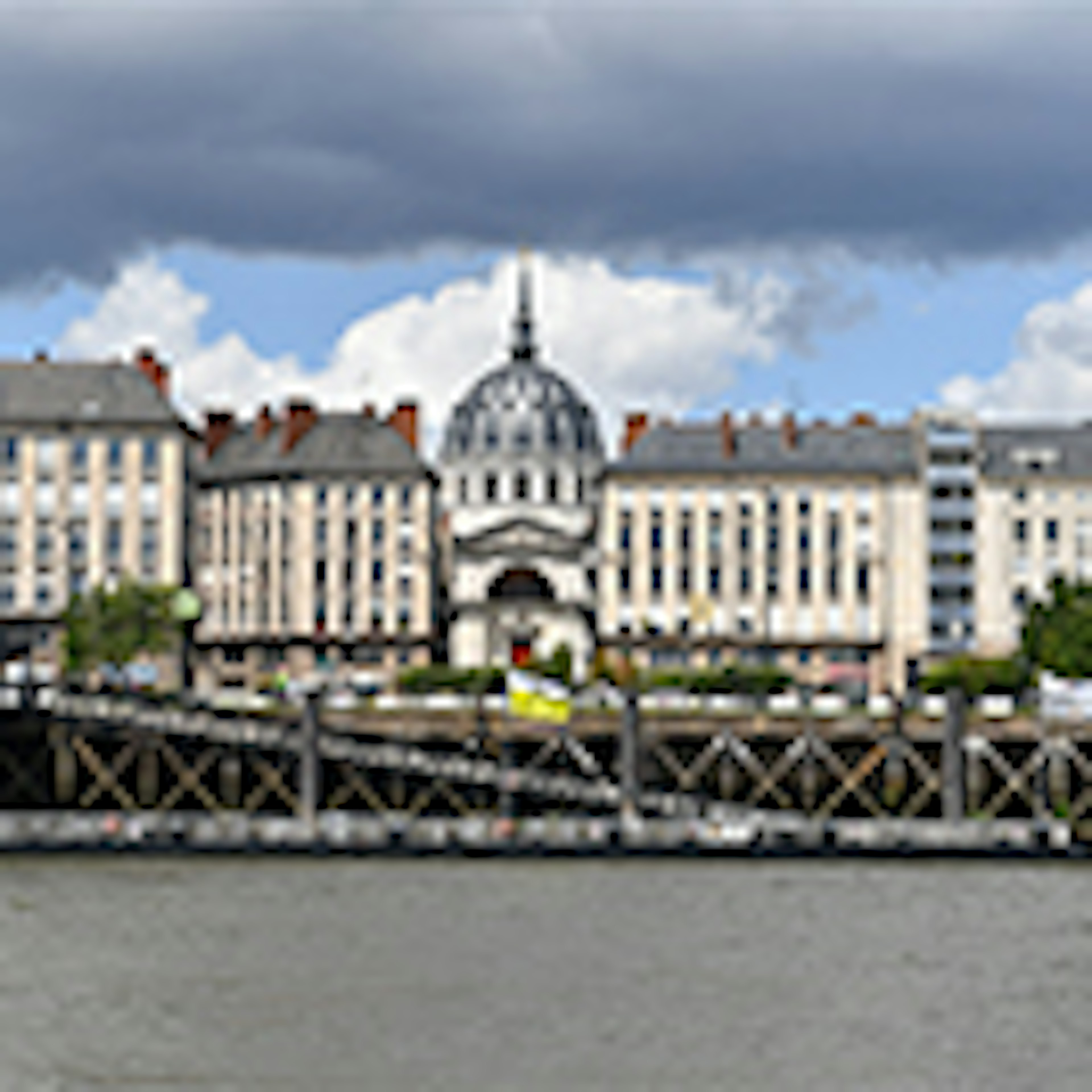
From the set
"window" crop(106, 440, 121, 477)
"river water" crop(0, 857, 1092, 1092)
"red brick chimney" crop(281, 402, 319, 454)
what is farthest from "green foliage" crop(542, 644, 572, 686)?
"river water" crop(0, 857, 1092, 1092)

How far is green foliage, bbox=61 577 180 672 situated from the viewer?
165000 mm

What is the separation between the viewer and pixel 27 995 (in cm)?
5041

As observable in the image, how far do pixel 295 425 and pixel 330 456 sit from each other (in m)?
3.61

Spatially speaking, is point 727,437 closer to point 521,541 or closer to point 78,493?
point 521,541

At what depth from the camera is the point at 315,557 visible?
19500 cm

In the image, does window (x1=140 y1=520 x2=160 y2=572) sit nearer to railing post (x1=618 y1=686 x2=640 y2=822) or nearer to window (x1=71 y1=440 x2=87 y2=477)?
window (x1=71 y1=440 x2=87 y2=477)

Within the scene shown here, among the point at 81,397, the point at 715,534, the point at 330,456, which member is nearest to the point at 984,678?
the point at 715,534

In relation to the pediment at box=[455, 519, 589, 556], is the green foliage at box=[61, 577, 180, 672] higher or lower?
lower

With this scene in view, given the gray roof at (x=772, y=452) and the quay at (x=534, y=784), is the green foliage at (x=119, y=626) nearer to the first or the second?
the gray roof at (x=772, y=452)

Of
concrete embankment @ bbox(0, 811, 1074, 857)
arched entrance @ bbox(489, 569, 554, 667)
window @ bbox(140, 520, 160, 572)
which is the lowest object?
concrete embankment @ bbox(0, 811, 1074, 857)

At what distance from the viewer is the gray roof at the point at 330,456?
639 feet

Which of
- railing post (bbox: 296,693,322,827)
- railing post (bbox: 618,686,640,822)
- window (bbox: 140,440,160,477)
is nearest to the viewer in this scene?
railing post (bbox: 296,693,322,827)

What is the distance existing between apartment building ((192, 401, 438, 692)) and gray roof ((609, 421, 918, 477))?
16618 mm

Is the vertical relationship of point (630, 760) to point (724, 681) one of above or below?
below
